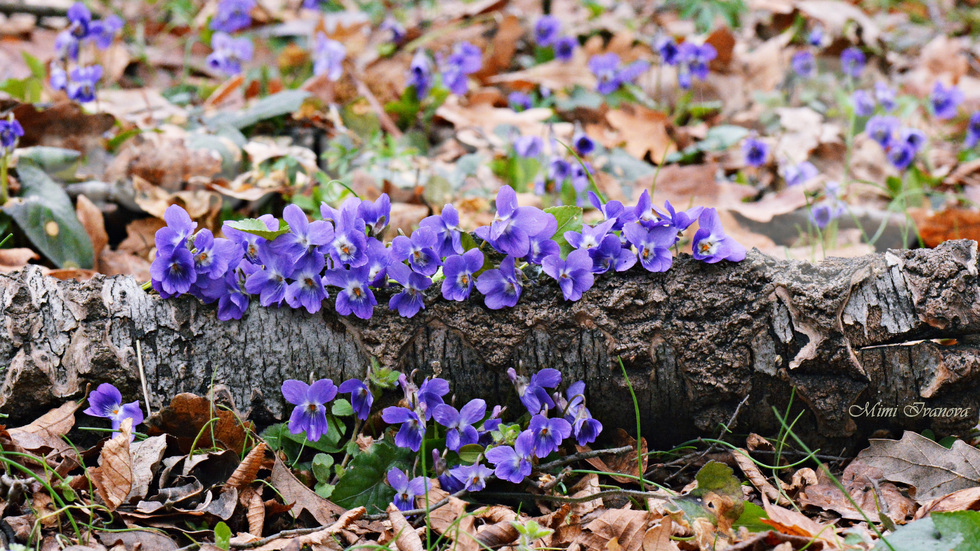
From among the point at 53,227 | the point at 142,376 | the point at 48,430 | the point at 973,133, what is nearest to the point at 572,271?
the point at 142,376

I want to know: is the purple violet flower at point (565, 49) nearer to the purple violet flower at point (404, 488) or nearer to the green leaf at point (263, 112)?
the green leaf at point (263, 112)

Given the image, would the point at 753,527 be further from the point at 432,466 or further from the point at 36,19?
the point at 36,19

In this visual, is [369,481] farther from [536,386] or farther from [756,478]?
[756,478]

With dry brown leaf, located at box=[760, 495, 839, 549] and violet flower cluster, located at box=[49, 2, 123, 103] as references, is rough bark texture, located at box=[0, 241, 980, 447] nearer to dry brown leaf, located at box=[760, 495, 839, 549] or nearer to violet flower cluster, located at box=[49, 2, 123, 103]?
dry brown leaf, located at box=[760, 495, 839, 549]

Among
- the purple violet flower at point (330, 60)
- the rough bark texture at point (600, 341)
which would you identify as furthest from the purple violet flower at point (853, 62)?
the rough bark texture at point (600, 341)

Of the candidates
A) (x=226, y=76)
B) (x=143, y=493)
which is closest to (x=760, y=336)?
(x=143, y=493)

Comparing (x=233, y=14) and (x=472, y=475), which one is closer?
(x=472, y=475)

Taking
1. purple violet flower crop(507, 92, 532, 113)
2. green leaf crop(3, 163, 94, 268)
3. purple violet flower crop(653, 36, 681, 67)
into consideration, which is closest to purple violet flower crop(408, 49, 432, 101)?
purple violet flower crop(507, 92, 532, 113)

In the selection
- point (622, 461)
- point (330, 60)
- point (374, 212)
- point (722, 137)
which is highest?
point (330, 60)
